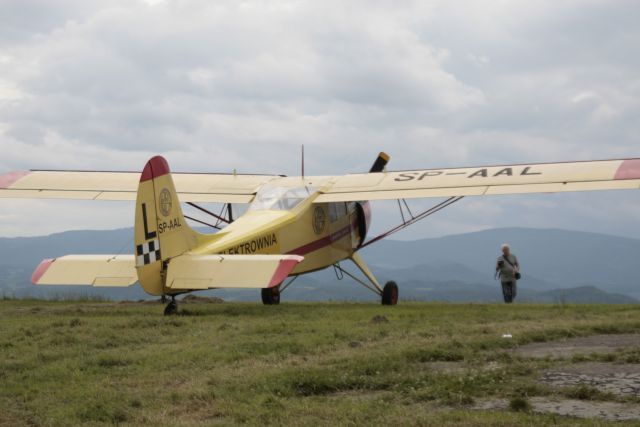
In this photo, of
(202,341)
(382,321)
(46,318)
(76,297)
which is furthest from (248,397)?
(76,297)

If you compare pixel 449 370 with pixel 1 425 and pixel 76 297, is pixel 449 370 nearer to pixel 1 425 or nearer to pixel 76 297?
pixel 1 425

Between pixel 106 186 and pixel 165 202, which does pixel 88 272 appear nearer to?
pixel 165 202

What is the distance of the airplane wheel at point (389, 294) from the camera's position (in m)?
17.0

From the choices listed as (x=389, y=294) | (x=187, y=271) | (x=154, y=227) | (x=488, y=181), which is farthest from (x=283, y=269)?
(x=488, y=181)

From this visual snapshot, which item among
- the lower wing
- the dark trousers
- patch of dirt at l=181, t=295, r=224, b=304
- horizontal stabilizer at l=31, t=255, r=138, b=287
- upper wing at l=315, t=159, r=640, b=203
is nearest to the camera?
the lower wing

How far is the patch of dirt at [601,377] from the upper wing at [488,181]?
24.3 feet

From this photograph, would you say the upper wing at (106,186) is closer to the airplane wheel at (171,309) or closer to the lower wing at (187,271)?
the airplane wheel at (171,309)

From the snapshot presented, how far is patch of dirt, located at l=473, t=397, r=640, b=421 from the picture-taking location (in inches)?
229

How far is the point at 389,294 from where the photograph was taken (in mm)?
17031

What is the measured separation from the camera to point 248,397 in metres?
6.72

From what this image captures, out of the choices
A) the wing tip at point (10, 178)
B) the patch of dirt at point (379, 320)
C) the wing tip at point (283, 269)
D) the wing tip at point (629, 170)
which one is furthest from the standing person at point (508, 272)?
the wing tip at point (10, 178)

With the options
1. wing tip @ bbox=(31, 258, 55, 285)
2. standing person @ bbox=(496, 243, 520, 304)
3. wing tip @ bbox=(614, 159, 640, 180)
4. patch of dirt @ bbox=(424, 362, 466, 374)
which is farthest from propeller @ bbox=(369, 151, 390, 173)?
patch of dirt @ bbox=(424, 362, 466, 374)

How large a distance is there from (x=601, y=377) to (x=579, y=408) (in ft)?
3.62

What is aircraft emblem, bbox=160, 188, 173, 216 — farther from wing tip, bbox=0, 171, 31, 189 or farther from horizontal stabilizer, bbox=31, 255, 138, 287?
wing tip, bbox=0, 171, 31, 189
